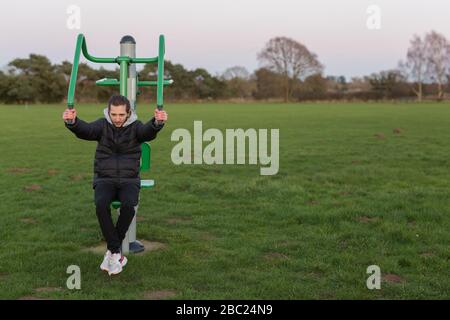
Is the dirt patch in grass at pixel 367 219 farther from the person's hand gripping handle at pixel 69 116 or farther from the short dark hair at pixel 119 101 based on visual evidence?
the person's hand gripping handle at pixel 69 116

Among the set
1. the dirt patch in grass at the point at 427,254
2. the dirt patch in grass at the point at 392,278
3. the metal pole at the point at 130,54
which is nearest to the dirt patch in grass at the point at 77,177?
the metal pole at the point at 130,54

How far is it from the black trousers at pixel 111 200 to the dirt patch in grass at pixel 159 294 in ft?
2.29

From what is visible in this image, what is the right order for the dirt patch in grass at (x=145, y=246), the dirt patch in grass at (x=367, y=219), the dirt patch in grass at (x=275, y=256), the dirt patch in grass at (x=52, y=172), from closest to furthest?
the dirt patch in grass at (x=275, y=256) → the dirt patch in grass at (x=145, y=246) → the dirt patch in grass at (x=367, y=219) → the dirt patch in grass at (x=52, y=172)

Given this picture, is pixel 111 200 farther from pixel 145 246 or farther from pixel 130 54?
pixel 130 54

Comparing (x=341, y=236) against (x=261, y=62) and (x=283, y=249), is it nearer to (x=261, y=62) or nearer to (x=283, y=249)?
(x=283, y=249)

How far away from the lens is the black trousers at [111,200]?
17.3ft

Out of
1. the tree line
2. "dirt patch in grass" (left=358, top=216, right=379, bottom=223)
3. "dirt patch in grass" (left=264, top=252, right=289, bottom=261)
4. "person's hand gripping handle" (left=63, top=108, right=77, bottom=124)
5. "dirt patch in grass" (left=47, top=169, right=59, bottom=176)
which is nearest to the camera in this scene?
"person's hand gripping handle" (left=63, top=108, right=77, bottom=124)

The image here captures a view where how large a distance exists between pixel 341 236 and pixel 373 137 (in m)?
14.0

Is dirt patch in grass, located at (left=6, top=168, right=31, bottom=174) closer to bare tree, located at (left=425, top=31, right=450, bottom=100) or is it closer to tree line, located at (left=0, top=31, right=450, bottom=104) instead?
tree line, located at (left=0, top=31, right=450, bottom=104)

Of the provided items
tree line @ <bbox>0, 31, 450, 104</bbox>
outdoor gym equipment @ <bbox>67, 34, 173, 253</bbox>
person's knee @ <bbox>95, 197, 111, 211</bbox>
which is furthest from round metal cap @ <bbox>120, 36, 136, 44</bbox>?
tree line @ <bbox>0, 31, 450, 104</bbox>

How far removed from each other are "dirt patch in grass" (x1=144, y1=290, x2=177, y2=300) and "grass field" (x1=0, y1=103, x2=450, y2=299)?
2 centimetres

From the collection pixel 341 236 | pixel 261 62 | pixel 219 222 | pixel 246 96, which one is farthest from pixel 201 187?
pixel 261 62

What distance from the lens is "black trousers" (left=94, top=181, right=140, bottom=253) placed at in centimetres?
528

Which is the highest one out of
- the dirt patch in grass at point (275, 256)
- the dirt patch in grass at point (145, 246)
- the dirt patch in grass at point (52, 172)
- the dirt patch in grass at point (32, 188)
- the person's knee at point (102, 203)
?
the person's knee at point (102, 203)
